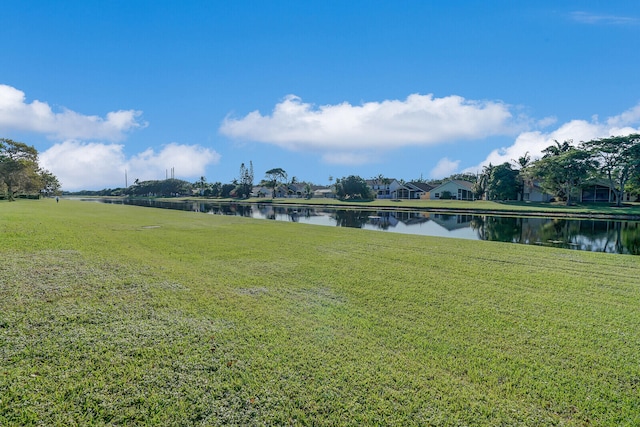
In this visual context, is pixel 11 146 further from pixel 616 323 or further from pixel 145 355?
pixel 616 323

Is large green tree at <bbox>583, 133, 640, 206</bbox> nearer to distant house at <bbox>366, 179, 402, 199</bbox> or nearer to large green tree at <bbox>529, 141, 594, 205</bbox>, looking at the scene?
large green tree at <bbox>529, 141, 594, 205</bbox>

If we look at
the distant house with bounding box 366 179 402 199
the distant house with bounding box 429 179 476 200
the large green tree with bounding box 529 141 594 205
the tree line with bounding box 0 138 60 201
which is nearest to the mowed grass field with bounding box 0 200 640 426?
the large green tree with bounding box 529 141 594 205

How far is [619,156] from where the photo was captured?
128 ft

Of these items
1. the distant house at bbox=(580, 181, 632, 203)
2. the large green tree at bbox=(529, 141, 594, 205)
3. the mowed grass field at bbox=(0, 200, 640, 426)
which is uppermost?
the large green tree at bbox=(529, 141, 594, 205)

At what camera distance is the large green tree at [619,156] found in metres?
37.3

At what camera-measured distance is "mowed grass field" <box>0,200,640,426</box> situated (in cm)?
279

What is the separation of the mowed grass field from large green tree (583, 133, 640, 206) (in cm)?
4186

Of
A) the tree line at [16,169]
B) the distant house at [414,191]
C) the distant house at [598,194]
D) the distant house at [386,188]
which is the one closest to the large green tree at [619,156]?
the distant house at [598,194]

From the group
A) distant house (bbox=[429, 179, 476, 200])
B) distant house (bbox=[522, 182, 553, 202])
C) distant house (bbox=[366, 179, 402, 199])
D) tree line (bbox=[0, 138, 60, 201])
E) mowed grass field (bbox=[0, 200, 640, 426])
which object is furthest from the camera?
distant house (bbox=[366, 179, 402, 199])

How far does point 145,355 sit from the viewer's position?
3.47 m

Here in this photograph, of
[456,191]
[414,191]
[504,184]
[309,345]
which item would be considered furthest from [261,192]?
[309,345]

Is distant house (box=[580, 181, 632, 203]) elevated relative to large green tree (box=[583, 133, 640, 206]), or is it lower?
lower

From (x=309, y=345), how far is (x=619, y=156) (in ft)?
165

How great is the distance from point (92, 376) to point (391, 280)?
4.93 meters
